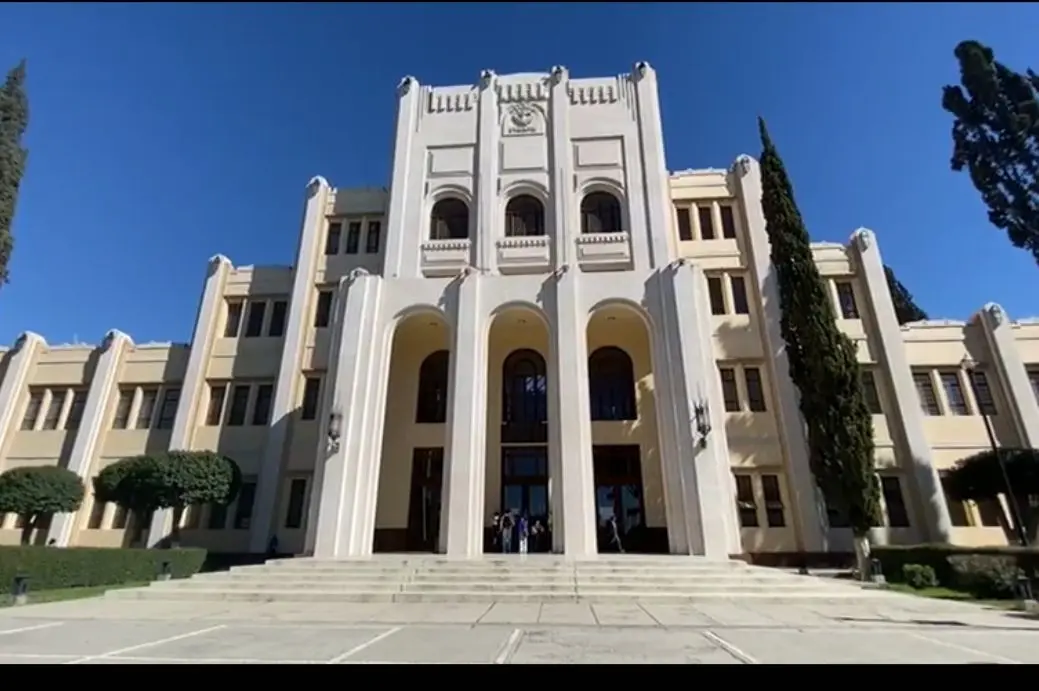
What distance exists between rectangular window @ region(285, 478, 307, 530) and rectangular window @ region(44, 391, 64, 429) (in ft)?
35.7

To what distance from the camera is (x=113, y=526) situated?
20203 millimetres

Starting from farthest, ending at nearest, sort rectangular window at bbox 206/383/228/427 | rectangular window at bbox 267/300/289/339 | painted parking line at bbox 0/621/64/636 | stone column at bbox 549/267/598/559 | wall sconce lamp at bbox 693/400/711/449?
1. rectangular window at bbox 267/300/289/339
2. rectangular window at bbox 206/383/228/427
3. wall sconce lamp at bbox 693/400/711/449
4. stone column at bbox 549/267/598/559
5. painted parking line at bbox 0/621/64/636

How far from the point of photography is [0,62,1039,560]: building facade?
1627cm

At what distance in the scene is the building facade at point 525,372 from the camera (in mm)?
16266

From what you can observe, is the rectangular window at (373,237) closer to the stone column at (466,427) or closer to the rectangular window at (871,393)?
the stone column at (466,427)

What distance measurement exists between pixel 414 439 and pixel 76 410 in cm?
1443

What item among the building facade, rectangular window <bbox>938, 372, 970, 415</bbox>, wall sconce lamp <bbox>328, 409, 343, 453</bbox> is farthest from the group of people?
rectangular window <bbox>938, 372, 970, 415</bbox>

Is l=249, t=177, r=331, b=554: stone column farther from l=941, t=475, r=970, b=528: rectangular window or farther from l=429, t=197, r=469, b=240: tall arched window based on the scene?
l=941, t=475, r=970, b=528: rectangular window

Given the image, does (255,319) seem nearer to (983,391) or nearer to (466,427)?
(466,427)

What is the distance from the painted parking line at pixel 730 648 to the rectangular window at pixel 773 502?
13.1 m

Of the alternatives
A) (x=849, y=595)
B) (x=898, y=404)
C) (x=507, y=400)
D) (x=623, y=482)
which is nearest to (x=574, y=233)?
(x=507, y=400)

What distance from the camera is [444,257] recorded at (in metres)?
21.0

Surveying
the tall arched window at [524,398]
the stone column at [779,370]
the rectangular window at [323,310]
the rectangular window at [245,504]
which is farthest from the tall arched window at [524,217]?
the rectangular window at [245,504]

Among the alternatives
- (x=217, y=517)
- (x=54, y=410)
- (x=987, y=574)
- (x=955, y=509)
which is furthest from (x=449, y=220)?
(x=955, y=509)
